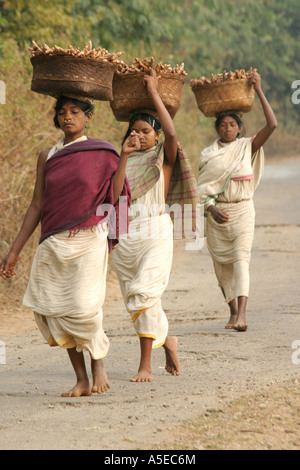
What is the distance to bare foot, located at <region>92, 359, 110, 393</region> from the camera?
5.22 m

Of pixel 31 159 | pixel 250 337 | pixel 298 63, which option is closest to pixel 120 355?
pixel 250 337

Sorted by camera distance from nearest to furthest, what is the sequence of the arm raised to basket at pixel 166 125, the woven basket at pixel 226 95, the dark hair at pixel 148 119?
the arm raised to basket at pixel 166 125, the dark hair at pixel 148 119, the woven basket at pixel 226 95

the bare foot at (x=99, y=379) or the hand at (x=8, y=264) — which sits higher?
the hand at (x=8, y=264)

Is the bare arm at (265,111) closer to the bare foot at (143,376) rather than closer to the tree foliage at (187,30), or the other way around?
the tree foliage at (187,30)

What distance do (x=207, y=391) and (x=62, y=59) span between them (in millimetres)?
2252

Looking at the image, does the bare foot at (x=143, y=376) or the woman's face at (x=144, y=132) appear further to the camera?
the woman's face at (x=144, y=132)

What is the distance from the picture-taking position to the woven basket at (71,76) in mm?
5078

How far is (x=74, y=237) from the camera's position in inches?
199

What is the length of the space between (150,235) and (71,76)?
127cm

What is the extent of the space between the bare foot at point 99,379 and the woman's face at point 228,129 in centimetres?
344

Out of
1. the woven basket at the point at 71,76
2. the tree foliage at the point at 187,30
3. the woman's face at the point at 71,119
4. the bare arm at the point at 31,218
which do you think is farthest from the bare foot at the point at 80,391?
the tree foliage at the point at 187,30

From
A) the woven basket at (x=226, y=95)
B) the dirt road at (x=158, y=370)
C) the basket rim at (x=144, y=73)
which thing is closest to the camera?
the dirt road at (x=158, y=370)

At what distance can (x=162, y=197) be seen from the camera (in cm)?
584

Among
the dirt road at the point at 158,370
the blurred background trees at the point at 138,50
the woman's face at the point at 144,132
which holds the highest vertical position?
the blurred background trees at the point at 138,50
